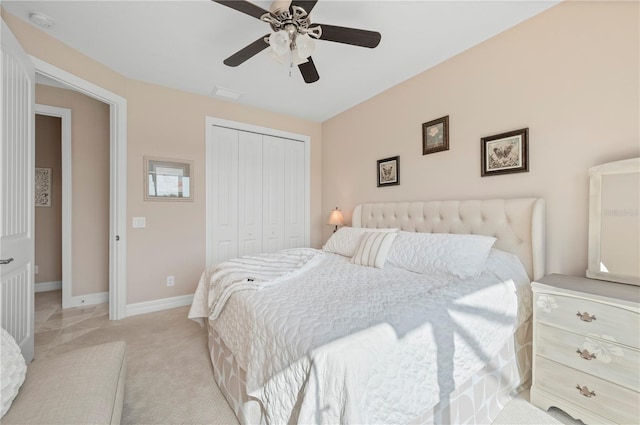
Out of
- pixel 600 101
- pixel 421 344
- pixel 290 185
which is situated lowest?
pixel 421 344

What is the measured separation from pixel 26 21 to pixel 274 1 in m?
2.01

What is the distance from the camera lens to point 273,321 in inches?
46.9

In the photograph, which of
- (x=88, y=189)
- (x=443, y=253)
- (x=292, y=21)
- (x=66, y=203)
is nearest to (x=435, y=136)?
(x=443, y=253)

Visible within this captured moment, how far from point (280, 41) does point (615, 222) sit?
2352 millimetres

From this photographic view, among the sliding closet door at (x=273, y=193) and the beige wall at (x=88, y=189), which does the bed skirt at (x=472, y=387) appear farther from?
the beige wall at (x=88, y=189)

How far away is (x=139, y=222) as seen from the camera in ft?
9.96

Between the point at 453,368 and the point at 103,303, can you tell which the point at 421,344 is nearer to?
the point at 453,368

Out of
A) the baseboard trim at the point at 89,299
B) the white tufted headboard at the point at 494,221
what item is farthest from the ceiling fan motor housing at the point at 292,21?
the baseboard trim at the point at 89,299

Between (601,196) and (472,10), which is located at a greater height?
(472,10)

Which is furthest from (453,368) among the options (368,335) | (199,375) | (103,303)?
(103,303)

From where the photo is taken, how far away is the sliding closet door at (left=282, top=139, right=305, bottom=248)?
4.11 meters

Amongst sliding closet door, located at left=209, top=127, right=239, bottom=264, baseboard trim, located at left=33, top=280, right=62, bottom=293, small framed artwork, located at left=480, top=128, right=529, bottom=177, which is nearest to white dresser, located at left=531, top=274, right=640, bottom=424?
small framed artwork, located at left=480, top=128, right=529, bottom=177

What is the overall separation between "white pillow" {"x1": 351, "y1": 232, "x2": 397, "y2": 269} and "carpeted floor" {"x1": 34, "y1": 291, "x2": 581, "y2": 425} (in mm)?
1175

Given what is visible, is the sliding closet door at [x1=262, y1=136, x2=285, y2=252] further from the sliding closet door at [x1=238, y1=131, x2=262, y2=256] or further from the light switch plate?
the light switch plate
